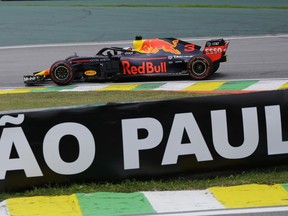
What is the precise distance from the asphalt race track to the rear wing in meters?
0.52

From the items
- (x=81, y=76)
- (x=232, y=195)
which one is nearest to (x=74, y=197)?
(x=232, y=195)

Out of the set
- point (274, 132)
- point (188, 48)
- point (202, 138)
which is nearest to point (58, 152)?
point (202, 138)

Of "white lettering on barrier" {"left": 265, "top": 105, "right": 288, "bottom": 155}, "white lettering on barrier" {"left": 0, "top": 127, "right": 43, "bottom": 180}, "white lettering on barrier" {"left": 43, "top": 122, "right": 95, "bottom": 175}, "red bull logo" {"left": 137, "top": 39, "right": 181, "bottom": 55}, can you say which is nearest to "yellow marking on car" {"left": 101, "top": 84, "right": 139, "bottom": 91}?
"red bull logo" {"left": 137, "top": 39, "right": 181, "bottom": 55}

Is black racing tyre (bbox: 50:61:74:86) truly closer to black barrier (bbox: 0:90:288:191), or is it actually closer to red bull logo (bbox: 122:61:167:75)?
red bull logo (bbox: 122:61:167:75)

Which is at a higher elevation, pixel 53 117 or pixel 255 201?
pixel 53 117

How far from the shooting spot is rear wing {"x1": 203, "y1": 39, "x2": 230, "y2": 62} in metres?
17.3

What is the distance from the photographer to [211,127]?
838 cm

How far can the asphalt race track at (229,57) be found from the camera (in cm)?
1828

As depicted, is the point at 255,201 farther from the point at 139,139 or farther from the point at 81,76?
the point at 81,76

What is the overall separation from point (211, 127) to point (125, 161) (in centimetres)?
98

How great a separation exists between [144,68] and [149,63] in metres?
0.16

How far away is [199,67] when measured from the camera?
56.6 ft

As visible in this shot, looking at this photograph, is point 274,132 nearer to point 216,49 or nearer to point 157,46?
point 216,49

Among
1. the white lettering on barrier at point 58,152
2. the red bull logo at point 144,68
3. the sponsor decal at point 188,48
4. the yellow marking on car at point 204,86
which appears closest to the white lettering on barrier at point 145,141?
the white lettering on barrier at point 58,152
